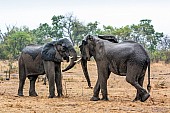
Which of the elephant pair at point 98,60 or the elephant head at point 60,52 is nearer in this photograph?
the elephant pair at point 98,60

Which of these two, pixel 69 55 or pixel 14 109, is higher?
pixel 69 55

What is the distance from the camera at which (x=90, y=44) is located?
14727 mm

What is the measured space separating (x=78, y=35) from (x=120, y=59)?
5792 cm

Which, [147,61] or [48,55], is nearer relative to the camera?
[147,61]

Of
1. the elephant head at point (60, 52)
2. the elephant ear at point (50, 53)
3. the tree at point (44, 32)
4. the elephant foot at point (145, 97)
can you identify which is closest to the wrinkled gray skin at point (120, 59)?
the elephant foot at point (145, 97)

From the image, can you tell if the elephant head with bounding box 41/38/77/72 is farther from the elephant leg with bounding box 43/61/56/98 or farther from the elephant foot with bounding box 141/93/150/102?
the elephant foot with bounding box 141/93/150/102

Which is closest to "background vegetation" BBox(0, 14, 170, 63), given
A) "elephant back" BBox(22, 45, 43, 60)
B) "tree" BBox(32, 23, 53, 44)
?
"tree" BBox(32, 23, 53, 44)

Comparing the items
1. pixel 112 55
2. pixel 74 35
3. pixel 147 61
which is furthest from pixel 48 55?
pixel 74 35

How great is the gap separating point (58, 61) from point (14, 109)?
4257mm

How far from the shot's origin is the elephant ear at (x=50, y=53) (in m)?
15.5

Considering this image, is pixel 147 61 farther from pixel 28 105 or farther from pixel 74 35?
pixel 74 35

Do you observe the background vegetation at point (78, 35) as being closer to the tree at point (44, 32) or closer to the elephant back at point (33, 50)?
the tree at point (44, 32)

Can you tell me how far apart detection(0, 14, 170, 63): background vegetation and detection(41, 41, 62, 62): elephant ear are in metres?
34.4

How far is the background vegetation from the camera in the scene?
186ft
